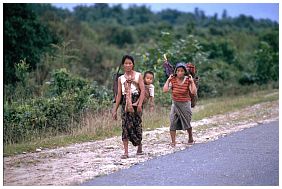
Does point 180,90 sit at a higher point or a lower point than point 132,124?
higher

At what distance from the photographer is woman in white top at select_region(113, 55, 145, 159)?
8.38m

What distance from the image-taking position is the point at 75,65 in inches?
963

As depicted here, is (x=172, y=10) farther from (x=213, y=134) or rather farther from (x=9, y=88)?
(x=213, y=134)

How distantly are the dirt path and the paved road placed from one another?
32 cm

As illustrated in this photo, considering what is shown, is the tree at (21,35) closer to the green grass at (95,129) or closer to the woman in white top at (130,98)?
the green grass at (95,129)

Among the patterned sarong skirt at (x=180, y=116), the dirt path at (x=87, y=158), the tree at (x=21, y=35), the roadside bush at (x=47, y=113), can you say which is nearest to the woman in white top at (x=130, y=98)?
the dirt path at (x=87, y=158)

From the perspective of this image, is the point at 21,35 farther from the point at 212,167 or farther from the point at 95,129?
the point at 212,167

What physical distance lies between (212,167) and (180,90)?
228 centimetres

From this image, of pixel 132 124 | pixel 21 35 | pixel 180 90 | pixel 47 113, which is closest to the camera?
Answer: pixel 132 124

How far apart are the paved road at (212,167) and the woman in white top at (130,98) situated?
2.02ft

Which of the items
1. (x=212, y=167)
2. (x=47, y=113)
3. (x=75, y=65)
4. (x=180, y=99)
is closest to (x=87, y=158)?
(x=212, y=167)

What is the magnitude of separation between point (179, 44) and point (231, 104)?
4.20 m

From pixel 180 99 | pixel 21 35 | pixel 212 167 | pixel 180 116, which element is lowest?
pixel 212 167

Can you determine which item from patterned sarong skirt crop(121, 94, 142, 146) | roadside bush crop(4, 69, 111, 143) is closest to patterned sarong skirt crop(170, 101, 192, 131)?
patterned sarong skirt crop(121, 94, 142, 146)
